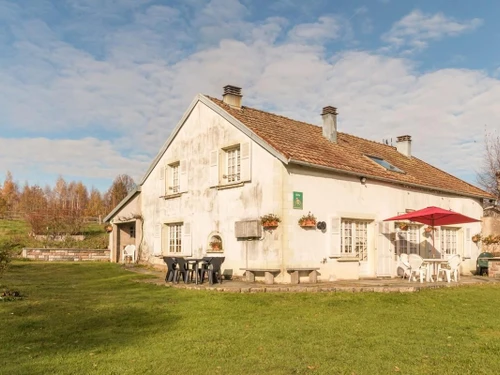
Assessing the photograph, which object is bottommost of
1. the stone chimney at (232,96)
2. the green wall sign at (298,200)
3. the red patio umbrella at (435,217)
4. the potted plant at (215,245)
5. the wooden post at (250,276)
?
the wooden post at (250,276)

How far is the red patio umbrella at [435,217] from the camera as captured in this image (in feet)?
45.7

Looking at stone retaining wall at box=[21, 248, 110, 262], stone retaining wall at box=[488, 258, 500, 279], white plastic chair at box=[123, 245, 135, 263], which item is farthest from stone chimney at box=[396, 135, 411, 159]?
stone retaining wall at box=[21, 248, 110, 262]

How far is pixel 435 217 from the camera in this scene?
49.0 ft

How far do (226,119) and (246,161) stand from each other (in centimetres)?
201

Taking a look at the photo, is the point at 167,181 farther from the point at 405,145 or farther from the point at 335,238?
the point at 405,145

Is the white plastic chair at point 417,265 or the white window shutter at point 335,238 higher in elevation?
the white window shutter at point 335,238

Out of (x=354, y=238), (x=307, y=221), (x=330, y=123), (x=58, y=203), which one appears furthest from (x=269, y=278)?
(x=58, y=203)

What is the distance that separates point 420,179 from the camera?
1791cm

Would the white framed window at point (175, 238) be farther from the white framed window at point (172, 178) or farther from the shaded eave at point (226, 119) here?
the shaded eave at point (226, 119)

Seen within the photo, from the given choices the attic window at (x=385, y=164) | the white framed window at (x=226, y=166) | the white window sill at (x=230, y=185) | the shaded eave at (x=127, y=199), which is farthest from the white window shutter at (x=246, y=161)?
the shaded eave at (x=127, y=199)

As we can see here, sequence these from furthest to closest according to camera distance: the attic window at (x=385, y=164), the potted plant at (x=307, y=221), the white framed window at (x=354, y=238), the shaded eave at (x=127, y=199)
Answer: the shaded eave at (x=127, y=199) < the attic window at (x=385, y=164) < the white framed window at (x=354, y=238) < the potted plant at (x=307, y=221)

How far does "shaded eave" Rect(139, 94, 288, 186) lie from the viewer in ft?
43.8

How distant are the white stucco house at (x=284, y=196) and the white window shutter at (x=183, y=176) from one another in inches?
1.7

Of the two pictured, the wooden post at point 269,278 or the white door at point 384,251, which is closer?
the wooden post at point 269,278
